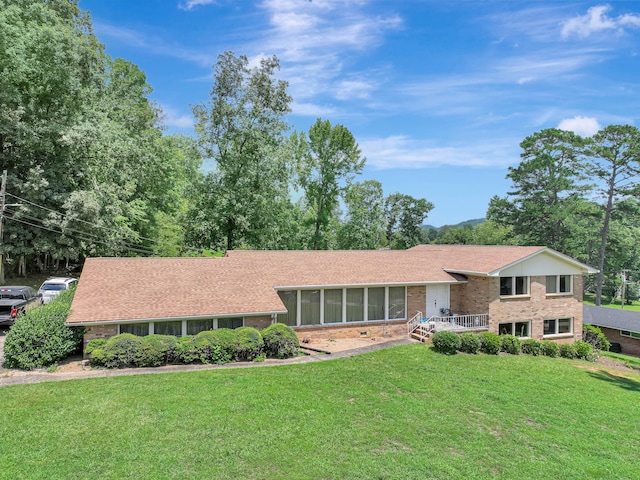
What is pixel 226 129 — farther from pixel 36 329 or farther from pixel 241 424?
pixel 241 424

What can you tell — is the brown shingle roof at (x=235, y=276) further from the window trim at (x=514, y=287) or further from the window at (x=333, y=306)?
the window trim at (x=514, y=287)

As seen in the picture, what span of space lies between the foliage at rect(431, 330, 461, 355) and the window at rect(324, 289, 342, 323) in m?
4.59

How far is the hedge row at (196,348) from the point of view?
39.4 feet

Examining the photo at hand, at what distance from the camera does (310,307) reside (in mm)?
17797

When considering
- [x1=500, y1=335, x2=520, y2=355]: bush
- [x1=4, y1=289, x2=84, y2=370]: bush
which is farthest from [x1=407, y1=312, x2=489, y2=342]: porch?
[x1=4, y1=289, x2=84, y2=370]: bush

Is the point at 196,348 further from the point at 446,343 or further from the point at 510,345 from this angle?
the point at 510,345

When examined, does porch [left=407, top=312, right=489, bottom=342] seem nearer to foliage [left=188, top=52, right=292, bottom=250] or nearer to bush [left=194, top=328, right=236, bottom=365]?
bush [left=194, top=328, right=236, bottom=365]

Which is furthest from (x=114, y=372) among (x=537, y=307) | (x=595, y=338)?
(x=595, y=338)

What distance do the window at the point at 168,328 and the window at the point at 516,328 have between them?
630 inches

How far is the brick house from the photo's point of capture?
1374cm

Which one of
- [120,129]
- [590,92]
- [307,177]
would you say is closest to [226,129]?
[120,129]

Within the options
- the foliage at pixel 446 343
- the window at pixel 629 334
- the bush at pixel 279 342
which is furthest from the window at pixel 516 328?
the bush at pixel 279 342

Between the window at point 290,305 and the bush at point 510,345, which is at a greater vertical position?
the window at point 290,305

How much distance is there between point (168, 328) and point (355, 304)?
28.6 ft
